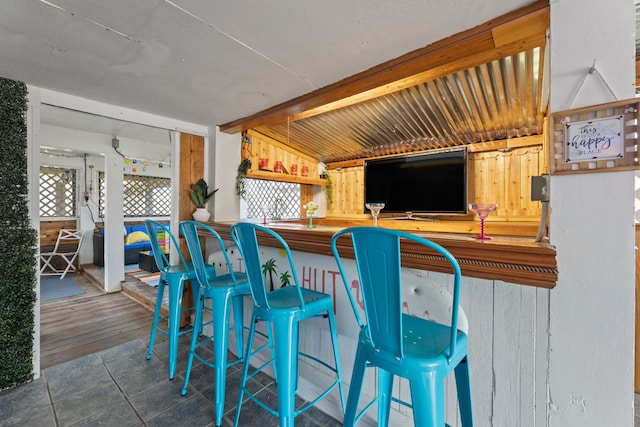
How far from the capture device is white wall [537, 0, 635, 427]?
972 mm

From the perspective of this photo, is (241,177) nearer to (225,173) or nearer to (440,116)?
(225,173)

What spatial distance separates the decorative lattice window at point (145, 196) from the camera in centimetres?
598

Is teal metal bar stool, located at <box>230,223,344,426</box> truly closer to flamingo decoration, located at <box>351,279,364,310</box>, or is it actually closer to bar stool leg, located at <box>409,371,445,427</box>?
flamingo decoration, located at <box>351,279,364,310</box>

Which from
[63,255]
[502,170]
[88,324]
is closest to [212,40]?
[88,324]

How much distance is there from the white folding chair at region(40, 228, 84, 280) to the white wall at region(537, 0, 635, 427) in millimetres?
6189

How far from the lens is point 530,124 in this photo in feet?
9.54

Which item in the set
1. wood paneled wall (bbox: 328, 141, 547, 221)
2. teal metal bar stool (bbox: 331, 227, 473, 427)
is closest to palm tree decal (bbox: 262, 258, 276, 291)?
teal metal bar stool (bbox: 331, 227, 473, 427)

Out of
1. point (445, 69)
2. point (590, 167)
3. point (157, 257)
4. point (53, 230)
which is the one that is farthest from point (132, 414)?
point (53, 230)

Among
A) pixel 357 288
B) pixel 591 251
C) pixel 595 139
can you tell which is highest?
pixel 595 139

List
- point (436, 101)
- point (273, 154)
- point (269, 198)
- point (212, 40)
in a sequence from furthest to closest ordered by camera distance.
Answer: point (269, 198), point (273, 154), point (436, 101), point (212, 40)

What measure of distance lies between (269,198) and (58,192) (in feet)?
13.7

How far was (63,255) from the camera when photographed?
4.73 m

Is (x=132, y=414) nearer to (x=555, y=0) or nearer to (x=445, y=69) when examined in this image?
(x=445, y=69)

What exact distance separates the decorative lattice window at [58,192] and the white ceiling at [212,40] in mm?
4255
